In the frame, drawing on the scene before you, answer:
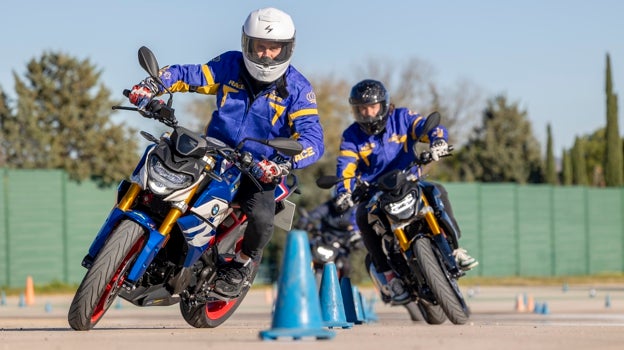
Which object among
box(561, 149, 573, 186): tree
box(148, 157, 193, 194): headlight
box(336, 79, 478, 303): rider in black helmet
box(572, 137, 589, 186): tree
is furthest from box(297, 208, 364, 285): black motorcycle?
box(572, 137, 589, 186): tree

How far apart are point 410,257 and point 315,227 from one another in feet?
19.3

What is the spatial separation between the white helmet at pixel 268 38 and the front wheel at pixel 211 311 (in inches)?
59.3

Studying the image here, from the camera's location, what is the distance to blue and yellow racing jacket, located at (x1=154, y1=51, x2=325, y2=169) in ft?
30.8

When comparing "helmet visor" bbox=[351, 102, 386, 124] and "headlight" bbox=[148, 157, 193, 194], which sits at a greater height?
"helmet visor" bbox=[351, 102, 386, 124]

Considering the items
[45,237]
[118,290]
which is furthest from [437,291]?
[45,237]

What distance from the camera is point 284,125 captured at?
9.54m

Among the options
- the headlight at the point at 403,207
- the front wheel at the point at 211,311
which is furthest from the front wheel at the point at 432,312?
the front wheel at the point at 211,311

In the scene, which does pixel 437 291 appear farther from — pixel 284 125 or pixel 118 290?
pixel 118 290

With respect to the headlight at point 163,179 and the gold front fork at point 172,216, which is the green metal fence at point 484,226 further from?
the headlight at point 163,179

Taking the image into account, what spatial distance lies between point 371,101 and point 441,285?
2408 mm

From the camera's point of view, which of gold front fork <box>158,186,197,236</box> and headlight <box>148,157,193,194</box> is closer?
headlight <box>148,157,193,194</box>

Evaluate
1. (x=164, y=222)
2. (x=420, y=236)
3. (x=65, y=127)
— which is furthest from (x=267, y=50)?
(x=65, y=127)

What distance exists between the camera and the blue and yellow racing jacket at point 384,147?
12734mm

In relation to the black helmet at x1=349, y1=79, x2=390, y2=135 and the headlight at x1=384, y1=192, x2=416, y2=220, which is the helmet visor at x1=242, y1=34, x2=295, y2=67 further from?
the black helmet at x1=349, y1=79, x2=390, y2=135
